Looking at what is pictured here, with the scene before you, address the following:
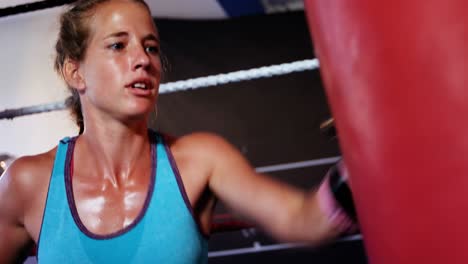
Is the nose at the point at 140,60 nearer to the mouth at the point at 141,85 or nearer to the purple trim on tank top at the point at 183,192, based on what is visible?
the mouth at the point at 141,85

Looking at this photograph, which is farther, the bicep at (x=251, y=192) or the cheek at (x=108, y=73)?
the cheek at (x=108, y=73)

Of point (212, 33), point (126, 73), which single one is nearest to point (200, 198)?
point (126, 73)

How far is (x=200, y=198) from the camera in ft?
3.50

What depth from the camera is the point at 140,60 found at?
3.40 feet

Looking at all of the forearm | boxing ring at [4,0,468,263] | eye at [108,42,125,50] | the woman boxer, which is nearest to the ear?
the woman boxer

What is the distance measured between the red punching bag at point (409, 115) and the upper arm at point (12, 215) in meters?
0.84

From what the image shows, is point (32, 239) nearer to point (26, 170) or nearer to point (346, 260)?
point (26, 170)

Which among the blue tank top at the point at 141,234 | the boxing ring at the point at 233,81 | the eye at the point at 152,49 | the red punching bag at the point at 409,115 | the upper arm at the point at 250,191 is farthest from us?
the boxing ring at the point at 233,81

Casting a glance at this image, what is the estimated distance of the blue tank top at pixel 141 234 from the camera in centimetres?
99

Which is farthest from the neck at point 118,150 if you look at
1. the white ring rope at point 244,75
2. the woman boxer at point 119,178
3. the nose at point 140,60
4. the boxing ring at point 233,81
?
the white ring rope at point 244,75

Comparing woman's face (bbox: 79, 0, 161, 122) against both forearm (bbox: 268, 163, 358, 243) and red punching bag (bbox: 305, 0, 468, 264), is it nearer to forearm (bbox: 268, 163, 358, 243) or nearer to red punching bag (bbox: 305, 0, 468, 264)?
forearm (bbox: 268, 163, 358, 243)

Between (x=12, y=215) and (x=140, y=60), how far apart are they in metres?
0.40

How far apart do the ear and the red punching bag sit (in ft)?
2.62

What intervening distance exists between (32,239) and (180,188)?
0.35 metres
